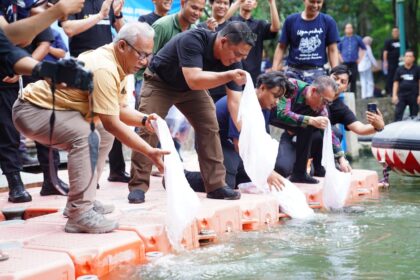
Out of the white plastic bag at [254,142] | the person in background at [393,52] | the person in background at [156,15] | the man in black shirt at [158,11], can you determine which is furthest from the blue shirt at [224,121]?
the person in background at [393,52]

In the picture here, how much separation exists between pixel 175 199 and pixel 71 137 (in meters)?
0.76

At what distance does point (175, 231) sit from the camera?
4.56 meters

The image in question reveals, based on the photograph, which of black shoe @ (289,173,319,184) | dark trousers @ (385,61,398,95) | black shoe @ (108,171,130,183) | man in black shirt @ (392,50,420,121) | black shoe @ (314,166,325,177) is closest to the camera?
black shoe @ (108,171,130,183)

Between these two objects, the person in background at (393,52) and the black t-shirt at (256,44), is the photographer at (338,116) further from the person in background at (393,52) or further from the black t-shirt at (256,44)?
the person in background at (393,52)

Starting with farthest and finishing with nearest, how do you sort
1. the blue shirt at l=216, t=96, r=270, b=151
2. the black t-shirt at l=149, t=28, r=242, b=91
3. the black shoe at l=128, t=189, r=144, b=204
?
the blue shirt at l=216, t=96, r=270, b=151 → the black shoe at l=128, t=189, r=144, b=204 → the black t-shirt at l=149, t=28, r=242, b=91

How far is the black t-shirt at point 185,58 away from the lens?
5340 mm

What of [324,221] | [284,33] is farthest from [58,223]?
[284,33]

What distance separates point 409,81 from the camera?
1454 centimetres

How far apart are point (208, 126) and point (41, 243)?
6.54ft

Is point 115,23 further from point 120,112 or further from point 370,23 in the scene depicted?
point 370,23

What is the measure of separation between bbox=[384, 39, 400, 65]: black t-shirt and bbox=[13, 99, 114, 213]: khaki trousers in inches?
565

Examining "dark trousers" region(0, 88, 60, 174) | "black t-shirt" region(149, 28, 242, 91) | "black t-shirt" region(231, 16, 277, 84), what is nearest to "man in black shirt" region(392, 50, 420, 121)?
"black t-shirt" region(231, 16, 277, 84)

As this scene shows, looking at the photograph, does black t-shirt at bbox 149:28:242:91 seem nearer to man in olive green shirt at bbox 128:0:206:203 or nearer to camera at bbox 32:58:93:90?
man in olive green shirt at bbox 128:0:206:203

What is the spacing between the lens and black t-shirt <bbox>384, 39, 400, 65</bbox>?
695 inches
